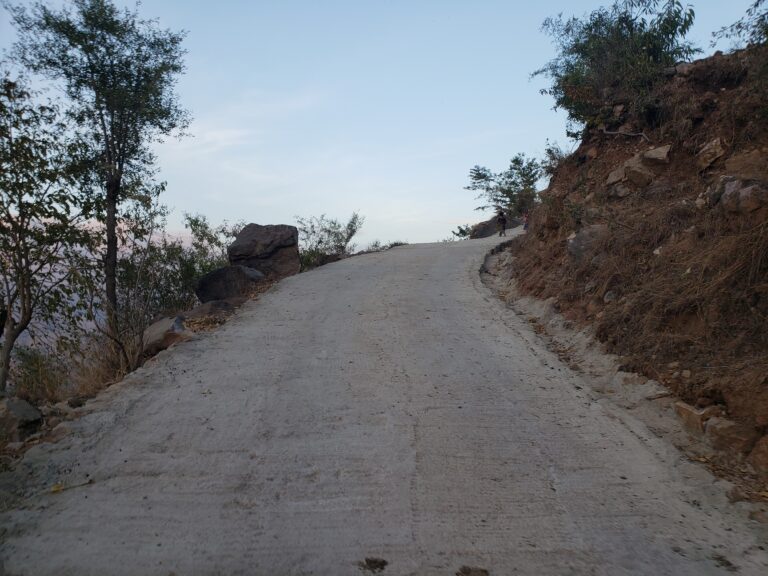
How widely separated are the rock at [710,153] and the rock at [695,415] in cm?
659

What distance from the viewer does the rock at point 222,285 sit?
13094 millimetres

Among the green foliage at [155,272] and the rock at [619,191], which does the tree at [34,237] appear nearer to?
the green foliage at [155,272]

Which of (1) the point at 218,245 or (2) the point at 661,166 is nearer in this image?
(2) the point at 661,166

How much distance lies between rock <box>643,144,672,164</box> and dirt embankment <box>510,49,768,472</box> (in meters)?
0.03

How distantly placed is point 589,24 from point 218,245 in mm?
13439

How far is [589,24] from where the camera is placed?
16.3m

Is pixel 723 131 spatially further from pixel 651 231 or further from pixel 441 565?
pixel 441 565

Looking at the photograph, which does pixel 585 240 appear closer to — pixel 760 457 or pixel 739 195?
pixel 739 195

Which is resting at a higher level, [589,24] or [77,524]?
[589,24]

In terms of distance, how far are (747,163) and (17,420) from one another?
10601 mm

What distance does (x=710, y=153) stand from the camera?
10.0 metres

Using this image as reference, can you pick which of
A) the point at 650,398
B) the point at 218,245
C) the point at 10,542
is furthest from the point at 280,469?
the point at 218,245

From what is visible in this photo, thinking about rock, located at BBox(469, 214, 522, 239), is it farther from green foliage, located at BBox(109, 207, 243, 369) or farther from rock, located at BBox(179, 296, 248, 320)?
rock, located at BBox(179, 296, 248, 320)

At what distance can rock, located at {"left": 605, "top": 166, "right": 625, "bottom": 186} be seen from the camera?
1154 centimetres
